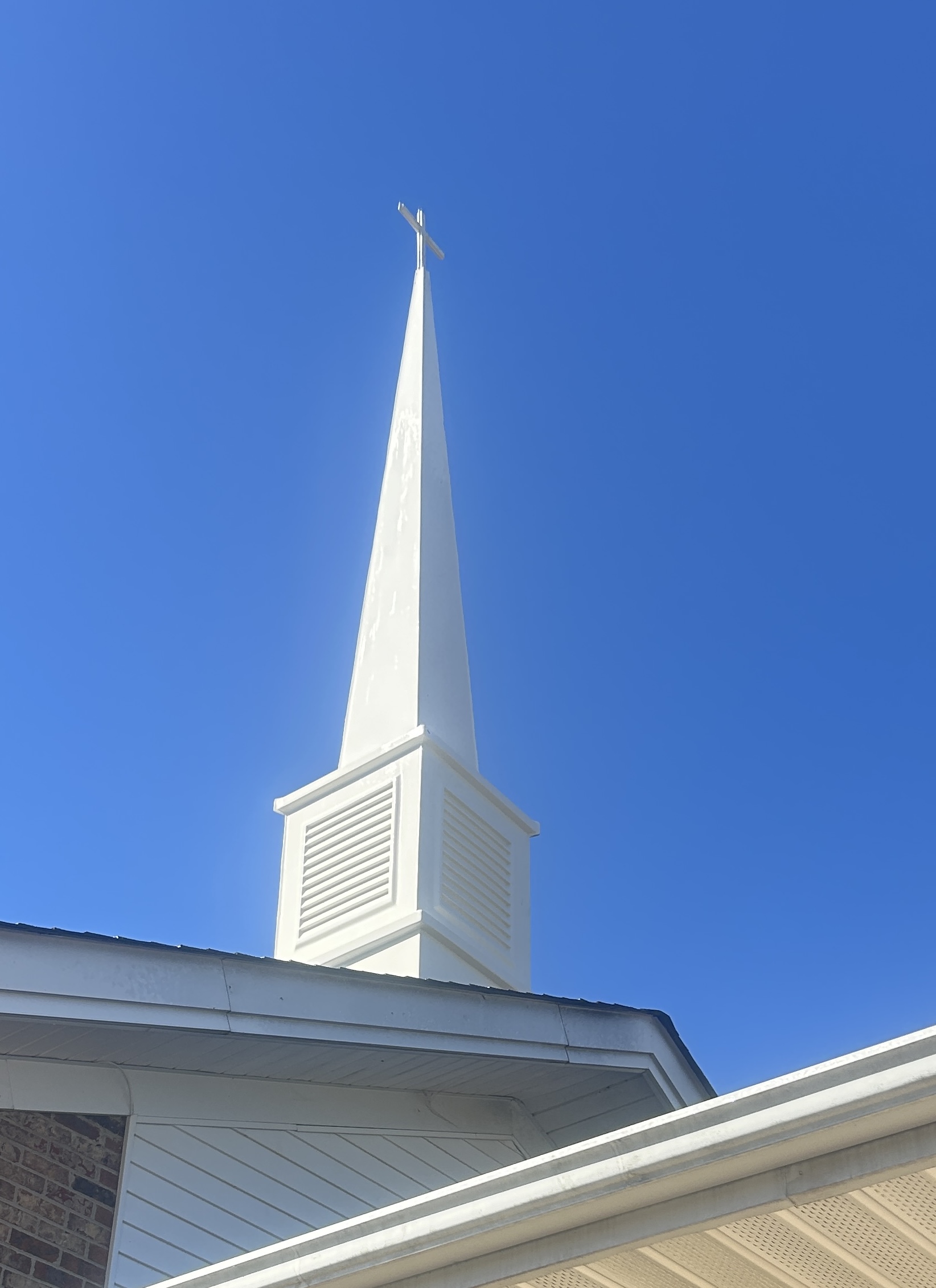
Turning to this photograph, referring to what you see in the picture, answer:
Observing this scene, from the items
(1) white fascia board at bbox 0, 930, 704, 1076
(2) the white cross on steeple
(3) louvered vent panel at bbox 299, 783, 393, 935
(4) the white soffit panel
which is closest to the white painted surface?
(1) white fascia board at bbox 0, 930, 704, 1076

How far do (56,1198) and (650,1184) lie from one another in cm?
342

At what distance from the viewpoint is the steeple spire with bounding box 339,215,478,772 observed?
1250 cm

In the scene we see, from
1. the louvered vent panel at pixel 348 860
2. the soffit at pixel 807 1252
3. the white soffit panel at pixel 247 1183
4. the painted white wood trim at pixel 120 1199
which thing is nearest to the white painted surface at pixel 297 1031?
the painted white wood trim at pixel 120 1199

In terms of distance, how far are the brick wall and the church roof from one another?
0.27 meters

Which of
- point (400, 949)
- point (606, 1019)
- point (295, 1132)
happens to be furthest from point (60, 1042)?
point (400, 949)

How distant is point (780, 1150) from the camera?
2.98 metres

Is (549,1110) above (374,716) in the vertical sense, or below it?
below

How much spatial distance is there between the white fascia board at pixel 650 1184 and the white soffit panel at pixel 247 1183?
255 centimetres

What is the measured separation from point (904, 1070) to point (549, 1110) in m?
5.54

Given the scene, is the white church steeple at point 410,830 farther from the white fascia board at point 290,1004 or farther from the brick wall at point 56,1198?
the brick wall at point 56,1198

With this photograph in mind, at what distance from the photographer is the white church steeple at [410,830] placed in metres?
10.6

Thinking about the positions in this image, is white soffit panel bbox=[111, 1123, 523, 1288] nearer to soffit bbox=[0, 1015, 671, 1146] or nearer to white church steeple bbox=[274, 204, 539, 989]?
soffit bbox=[0, 1015, 671, 1146]

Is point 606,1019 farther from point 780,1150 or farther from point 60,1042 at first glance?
point 780,1150

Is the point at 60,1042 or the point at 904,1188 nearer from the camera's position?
the point at 904,1188
